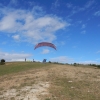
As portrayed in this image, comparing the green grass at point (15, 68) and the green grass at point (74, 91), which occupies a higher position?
the green grass at point (15, 68)

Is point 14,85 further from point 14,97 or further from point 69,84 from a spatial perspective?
point 69,84

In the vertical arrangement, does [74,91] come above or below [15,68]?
below

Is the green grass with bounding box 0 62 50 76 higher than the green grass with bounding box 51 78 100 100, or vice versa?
the green grass with bounding box 0 62 50 76

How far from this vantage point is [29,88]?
21.7 m

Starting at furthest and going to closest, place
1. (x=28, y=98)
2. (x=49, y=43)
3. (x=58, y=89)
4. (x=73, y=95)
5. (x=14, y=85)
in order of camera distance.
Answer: (x=49, y=43) → (x=14, y=85) → (x=58, y=89) → (x=73, y=95) → (x=28, y=98)

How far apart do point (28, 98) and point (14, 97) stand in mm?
1600

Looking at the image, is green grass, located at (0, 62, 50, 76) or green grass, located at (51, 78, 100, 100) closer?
green grass, located at (51, 78, 100, 100)

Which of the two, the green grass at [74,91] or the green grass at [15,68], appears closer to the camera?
the green grass at [74,91]

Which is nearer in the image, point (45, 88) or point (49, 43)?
point (45, 88)

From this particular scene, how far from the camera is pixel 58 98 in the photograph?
18422mm

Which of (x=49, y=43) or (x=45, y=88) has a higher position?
(x=49, y=43)

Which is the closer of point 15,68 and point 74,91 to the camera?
point 74,91

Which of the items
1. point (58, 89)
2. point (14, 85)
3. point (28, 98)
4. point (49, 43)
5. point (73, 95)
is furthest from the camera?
point (49, 43)

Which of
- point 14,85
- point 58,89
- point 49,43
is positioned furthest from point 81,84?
point 49,43
